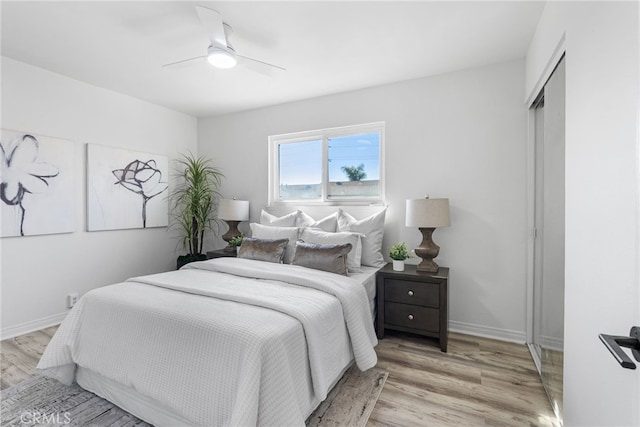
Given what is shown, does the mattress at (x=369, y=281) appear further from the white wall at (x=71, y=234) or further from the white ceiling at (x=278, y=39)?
the white wall at (x=71, y=234)

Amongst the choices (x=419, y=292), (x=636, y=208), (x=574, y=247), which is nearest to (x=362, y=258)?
(x=419, y=292)

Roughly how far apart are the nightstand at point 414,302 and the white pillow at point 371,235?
0.25m

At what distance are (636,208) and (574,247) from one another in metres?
0.58

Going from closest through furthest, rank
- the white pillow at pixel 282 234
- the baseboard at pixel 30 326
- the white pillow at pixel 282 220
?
1. the baseboard at pixel 30 326
2. the white pillow at pixel 282 234
3. the white pillow at pixel 282 220

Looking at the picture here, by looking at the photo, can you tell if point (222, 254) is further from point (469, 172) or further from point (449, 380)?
point (469, 172)

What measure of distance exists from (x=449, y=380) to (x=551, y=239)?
1.19 meters

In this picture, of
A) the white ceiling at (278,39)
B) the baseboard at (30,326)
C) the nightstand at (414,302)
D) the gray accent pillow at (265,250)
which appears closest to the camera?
the white ceiling at (278,39)

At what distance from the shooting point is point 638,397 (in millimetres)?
824

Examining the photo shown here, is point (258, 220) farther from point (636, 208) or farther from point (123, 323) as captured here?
point (636, 208)

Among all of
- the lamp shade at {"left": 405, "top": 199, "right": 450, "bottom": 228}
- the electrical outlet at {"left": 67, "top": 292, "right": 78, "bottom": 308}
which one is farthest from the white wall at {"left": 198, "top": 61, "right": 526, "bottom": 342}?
the electrical outlet at {"left": 67, "top": 292, "right": 78, "bottom": 308}

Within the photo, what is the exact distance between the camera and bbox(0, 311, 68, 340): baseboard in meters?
2.84

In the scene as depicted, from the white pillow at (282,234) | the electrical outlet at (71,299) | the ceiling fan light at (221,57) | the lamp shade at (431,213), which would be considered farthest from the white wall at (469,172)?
the electrical outlet at (71,299)

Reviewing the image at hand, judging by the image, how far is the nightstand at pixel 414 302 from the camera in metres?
2.59

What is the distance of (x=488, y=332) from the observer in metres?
2.87
